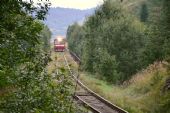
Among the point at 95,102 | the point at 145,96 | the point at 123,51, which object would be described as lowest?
the point at 95,102

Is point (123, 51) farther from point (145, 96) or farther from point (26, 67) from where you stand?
point (26, 67)

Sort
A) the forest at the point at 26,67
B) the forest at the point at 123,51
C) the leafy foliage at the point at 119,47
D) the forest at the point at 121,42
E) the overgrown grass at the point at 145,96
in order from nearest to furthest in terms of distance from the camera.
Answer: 1. the forest at the point at 26,67
2. the overgrown grass at the point at 145,96
3. the forest at the point at 123,51
4. the forest at the point at 121,42
5. the leafy foliage at the point at 119,47

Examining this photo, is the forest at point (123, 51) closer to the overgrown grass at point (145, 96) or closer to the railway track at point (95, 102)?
the overgrown grass at point (145, 96)

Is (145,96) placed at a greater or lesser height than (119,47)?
lesser

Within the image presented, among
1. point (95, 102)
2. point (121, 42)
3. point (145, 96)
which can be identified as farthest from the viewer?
point (121, 42)

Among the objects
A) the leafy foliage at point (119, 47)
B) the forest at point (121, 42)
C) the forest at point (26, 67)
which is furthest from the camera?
the leafy foliage at point (119, 47)

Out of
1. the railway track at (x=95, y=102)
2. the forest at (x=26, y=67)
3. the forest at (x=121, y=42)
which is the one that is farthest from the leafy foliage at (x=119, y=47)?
the forest at (x=26, y=67)

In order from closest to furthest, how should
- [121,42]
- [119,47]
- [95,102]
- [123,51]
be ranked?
[95,102]
[123,51]
[121,42]
[119,47]

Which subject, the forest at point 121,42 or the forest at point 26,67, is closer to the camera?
the forest at point 26,67

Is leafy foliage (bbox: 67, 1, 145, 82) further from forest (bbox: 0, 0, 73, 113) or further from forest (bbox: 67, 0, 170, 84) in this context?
forest (bbox: 0, 0, 73, 113)

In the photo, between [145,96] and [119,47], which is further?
[119,47]

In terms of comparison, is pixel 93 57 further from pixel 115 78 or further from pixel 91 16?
pixel 115 78

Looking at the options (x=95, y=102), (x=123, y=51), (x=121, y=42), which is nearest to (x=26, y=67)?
(x=95, y=102)

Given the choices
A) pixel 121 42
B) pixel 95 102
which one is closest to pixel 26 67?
pixel 95 102
